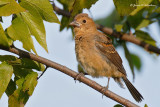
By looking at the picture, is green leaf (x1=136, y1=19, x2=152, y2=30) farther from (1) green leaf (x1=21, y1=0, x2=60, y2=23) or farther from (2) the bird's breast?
(1) green leaf (x1=21, y1=0, x2=60, y2=23)

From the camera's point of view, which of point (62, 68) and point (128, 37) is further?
point (128, 37)

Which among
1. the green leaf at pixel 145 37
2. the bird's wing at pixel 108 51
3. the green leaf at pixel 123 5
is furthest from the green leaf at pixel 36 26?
the green leaf at pixel 145 37

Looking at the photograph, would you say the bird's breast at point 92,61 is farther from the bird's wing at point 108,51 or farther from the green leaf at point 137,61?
the green leaf at point 137,61

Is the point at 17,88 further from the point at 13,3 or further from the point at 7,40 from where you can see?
the point at 13,3

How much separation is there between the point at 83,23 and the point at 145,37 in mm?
1316

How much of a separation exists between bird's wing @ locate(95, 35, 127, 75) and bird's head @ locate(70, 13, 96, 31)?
0.40 metres

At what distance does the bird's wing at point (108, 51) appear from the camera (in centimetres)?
520

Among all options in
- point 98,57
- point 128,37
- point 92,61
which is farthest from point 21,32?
point 128,37

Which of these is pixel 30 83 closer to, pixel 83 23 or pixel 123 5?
pixel 123 5

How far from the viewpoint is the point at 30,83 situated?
300 centimetres

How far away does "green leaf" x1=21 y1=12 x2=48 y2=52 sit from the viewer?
2805 millimetres

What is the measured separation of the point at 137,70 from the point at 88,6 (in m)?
3.55

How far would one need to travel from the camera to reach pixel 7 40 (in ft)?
9.55

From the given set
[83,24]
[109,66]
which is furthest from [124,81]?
[83,24]
